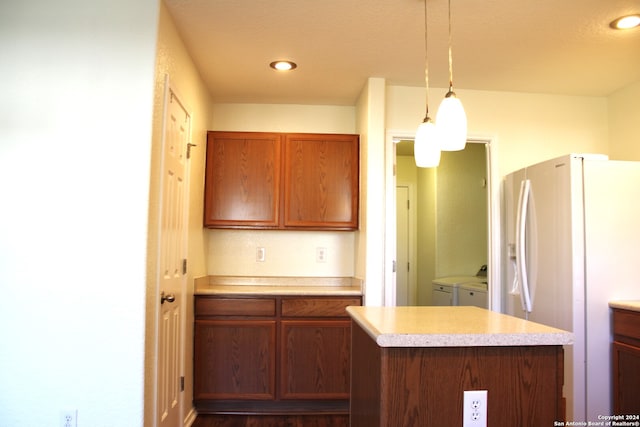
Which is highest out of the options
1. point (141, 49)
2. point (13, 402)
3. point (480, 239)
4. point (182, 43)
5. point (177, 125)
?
point (182, 43)

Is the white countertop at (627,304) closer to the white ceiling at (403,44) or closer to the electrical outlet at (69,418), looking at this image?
the white ceiling at (403,44)

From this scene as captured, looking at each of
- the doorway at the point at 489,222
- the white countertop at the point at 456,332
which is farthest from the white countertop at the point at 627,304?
the white countertop at the point at 456,332

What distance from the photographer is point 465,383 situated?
160 centimetres

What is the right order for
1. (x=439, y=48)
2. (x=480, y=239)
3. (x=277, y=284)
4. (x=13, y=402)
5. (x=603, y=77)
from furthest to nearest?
(x=480, y=239), (x=277, y=284), (x=603, y=77), (x=439, y=48), (x=13, y=402)

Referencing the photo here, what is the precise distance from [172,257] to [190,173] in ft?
2.21

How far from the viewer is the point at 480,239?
18.0 feet

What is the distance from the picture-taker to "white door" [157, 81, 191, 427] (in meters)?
2.50

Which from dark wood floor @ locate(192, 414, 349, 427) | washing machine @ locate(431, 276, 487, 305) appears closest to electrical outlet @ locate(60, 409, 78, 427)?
dark wood floor @ locate(192, 414, 349, 427)

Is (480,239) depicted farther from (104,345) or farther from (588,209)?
(104,345)

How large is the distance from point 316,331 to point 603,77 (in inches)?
104

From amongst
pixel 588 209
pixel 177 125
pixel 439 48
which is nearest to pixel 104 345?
pixel 177 125

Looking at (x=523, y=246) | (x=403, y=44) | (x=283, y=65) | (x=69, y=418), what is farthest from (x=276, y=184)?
(x=69, y=418)

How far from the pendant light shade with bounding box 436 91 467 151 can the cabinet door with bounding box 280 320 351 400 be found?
2.06 meters

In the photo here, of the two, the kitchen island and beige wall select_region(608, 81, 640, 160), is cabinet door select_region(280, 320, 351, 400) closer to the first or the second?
the kitchen island
